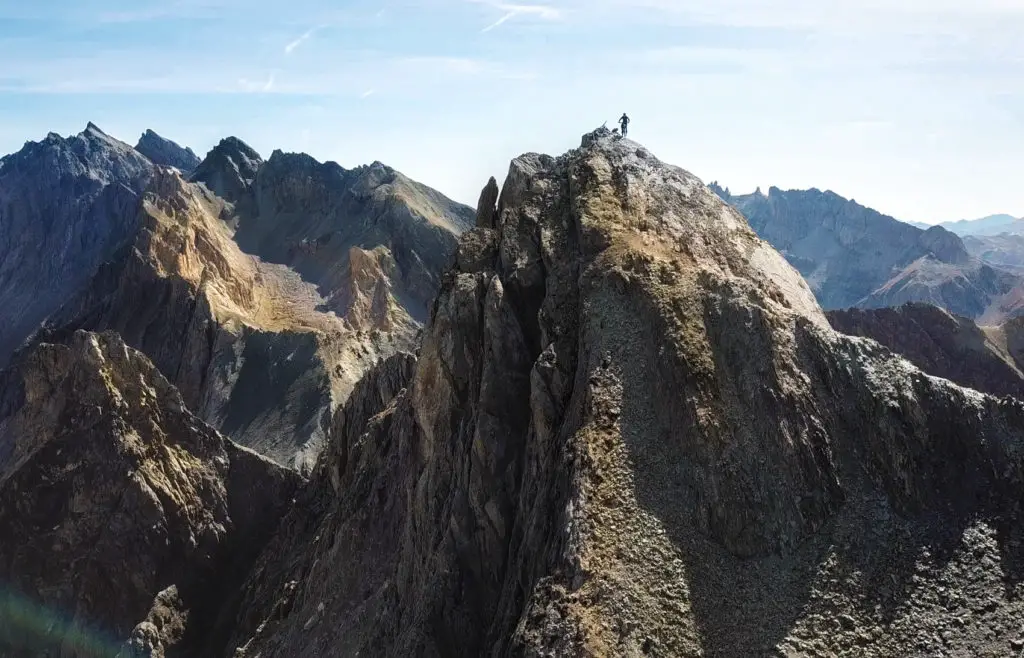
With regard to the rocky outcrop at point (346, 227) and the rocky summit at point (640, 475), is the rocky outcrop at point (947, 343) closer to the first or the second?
the rocky outcrop at point (346, 227)

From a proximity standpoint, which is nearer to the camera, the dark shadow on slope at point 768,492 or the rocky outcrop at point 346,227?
the dark shadow on slope at point 768,492

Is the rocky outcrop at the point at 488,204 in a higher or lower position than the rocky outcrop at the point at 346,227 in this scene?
lower

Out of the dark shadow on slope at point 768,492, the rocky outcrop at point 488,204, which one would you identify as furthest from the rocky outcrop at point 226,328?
the dark shadow on slope at point 768,492

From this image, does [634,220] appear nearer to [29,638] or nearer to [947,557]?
[947,557]

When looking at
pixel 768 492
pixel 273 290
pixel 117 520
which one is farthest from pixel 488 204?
pixel 273 290

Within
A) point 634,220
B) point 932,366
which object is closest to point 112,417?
point 634,220

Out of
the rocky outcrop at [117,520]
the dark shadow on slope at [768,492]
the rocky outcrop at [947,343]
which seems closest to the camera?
the dark shadow on slope at [768,492]
